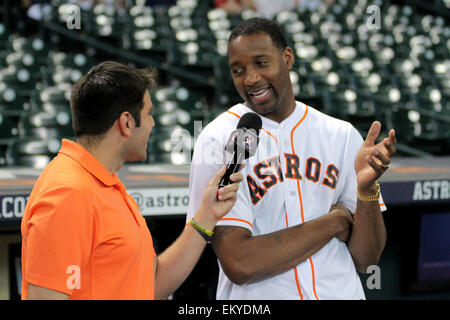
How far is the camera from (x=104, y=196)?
126 centimetres

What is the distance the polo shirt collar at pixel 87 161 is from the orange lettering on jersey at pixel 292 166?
0.60 m

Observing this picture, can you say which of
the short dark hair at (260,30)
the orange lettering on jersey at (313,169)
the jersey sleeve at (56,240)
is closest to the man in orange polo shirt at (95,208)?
the jersey sleeve at (56,240)

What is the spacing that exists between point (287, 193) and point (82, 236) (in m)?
0.70

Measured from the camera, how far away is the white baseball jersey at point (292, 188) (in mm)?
1621

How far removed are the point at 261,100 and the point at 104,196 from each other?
69 centimetres

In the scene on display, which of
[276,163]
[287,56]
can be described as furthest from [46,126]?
[276,163]

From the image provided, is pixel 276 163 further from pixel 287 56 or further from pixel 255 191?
pixel 287 56

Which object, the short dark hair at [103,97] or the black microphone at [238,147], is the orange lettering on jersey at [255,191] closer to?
the black microphone at [238,147]

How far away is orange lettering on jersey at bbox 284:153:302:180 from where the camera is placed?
1.69 meters

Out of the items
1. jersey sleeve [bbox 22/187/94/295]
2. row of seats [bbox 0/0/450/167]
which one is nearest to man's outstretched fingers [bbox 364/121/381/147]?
jersey sleeve [bbox 22/187/94/295]

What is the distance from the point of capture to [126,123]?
1.31 meters

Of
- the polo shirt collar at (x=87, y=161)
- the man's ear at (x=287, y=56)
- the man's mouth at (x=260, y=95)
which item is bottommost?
the polo shirt collar at (x=87, y=161)
